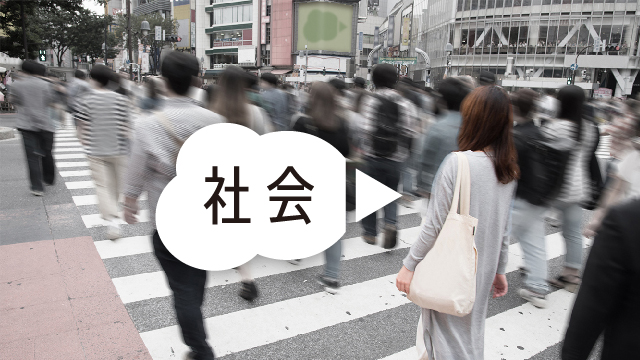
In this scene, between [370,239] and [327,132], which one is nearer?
[327,132]

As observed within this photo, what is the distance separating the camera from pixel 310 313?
3912mm

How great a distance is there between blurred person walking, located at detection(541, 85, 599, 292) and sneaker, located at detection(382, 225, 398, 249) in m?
1.82

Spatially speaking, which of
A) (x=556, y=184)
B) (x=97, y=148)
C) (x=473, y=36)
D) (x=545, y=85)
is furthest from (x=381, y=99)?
(x=473, y=36)

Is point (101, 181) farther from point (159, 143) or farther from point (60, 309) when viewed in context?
point (159, 143)

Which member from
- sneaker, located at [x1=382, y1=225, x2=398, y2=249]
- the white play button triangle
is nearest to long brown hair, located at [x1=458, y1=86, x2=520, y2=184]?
the white play button triangle

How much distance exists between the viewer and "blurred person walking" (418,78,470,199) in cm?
473

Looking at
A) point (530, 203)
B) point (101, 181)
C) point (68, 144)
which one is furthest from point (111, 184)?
point (68, 144)

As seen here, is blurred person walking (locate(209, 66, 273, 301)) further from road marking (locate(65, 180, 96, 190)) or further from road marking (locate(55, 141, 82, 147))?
road marking (locate(55, 141, 82, 147))

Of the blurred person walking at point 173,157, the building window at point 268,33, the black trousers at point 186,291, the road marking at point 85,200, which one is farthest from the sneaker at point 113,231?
the building window at point 268,33

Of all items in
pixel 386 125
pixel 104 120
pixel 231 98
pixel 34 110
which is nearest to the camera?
pixel 231 98

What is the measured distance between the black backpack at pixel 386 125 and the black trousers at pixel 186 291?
9.79 ft

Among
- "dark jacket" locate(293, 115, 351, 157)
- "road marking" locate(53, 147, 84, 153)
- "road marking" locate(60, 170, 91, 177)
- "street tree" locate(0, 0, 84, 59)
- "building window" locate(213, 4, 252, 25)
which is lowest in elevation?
"road marking" locate(60, 170, 91, 177)

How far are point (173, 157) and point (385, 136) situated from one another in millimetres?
2992

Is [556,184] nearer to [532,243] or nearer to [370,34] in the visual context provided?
[532,243]
